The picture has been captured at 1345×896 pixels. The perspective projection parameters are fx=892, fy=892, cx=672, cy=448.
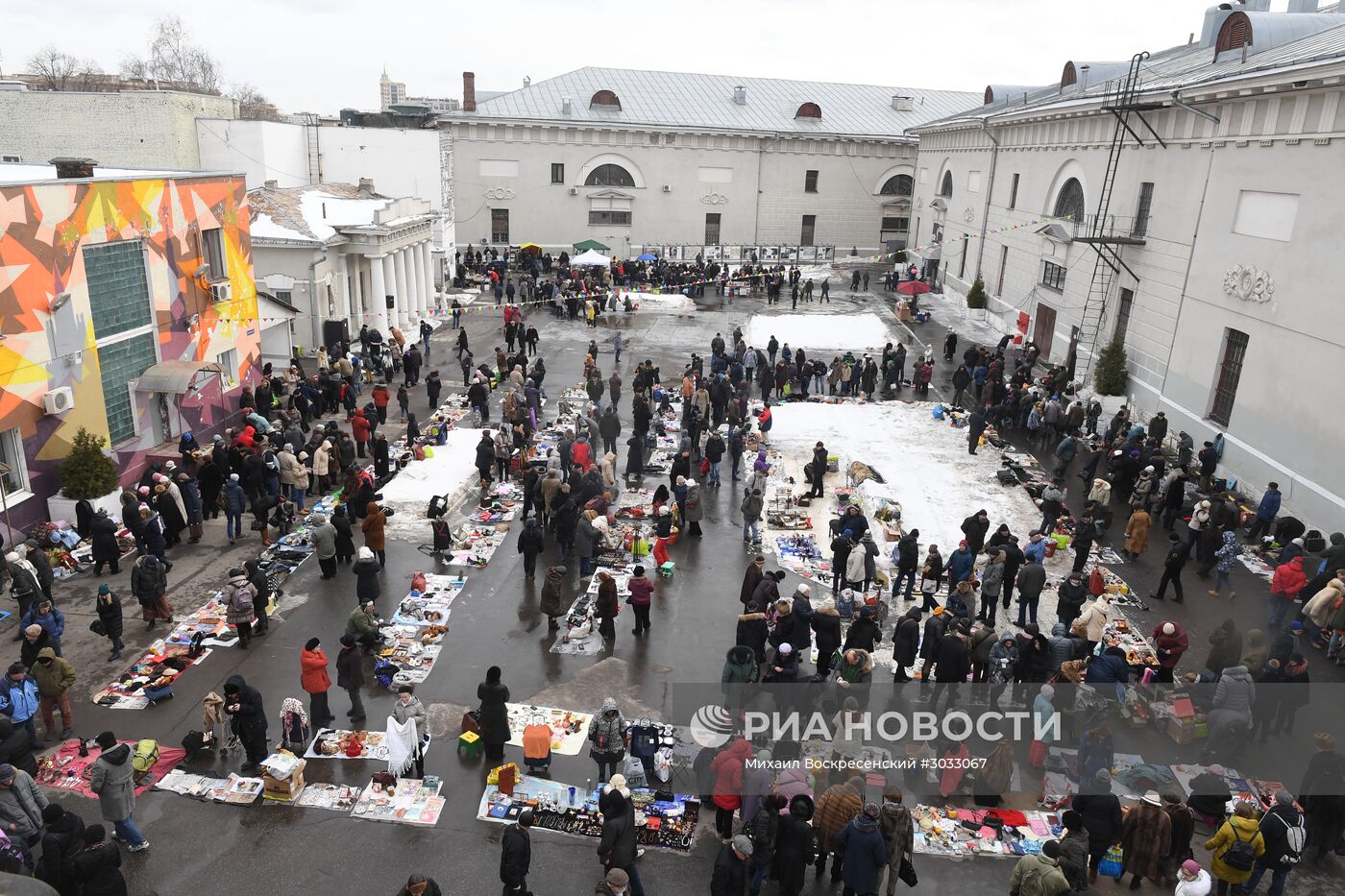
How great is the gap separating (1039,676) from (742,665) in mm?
4117

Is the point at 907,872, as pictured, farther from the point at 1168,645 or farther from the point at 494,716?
the point at 1168,645

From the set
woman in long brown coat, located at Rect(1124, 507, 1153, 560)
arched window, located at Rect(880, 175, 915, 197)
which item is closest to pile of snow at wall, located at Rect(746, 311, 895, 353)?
woman in long brown coat, located at Rect(1124, 507, 1153, 560)

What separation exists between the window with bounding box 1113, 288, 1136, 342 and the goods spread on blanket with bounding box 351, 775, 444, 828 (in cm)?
2427

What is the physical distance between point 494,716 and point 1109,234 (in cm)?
2525

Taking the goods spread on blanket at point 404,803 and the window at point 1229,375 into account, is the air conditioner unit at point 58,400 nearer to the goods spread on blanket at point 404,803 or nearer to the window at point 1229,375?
the goods spread on blanket at point 404,803

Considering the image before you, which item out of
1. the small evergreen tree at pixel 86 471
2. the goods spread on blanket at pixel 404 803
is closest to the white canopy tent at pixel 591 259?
the small evergreen tree at pixel 86 471

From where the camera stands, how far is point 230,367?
2278cm

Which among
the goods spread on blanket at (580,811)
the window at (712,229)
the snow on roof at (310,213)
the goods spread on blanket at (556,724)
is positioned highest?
the snow on roof at (310,213)

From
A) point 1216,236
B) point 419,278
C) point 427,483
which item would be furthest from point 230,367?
point 1216,236

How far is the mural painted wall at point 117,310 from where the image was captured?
15406 millimetres

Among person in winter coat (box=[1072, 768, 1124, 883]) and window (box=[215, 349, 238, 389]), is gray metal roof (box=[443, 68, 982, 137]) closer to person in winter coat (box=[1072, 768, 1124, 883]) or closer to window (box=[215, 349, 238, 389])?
window (box=[215, 349, 238, 389])

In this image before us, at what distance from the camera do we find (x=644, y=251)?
54.8m

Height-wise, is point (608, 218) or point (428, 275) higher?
point (608, 218)

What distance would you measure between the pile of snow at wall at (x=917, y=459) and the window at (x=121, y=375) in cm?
1463
